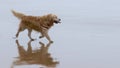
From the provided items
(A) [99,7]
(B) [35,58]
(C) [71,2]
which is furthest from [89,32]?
(C) [71,2]

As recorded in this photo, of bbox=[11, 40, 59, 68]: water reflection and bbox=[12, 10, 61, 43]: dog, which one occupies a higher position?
bbox=[12, 10, 61, 43]: dog

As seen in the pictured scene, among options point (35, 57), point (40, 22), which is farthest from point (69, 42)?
point (35, 57)

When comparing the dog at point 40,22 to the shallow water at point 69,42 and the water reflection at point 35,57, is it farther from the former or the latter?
the water reflection at point 35,57

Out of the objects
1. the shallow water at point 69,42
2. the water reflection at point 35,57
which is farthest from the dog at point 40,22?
the water reflection at point 35,57

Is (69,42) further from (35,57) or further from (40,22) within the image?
(35,57)

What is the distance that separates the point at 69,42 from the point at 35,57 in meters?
2.13

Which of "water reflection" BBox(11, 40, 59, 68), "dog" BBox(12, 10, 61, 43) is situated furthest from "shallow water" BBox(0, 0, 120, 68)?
"dog" BBox(12, 10, 61, 43)

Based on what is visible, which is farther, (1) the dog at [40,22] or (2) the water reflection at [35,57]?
(1) the dog at [40,22]

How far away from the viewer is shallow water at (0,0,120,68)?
1110cm

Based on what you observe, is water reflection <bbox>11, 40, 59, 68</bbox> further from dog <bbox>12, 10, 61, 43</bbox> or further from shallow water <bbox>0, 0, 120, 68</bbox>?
dog <bbox>12, 10, 61, 43</bbox>

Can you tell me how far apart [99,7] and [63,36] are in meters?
7.98

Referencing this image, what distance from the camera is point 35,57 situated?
1167 cm

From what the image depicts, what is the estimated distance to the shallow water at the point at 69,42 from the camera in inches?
437

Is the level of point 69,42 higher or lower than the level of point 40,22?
lower
